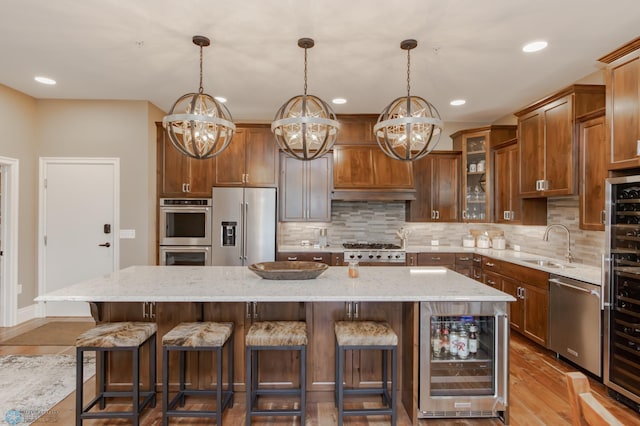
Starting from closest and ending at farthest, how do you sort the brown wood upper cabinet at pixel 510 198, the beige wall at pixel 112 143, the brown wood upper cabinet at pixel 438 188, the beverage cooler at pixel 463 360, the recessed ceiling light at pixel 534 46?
the beverage cooler at pixel 463 360, the recessed ceiling light at pixel 534 46, the brown wood upper cabinet at pixel 510 198, the beige wall at pixel 112 143, the brown wood upper cabinet at pixel 438 188

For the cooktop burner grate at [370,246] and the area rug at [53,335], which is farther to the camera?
the cooktop burner grate at [370,246]

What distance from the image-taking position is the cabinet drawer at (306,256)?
15.5ft

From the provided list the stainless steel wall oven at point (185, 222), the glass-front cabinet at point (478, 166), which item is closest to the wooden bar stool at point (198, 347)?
the stainless steel wall oven at point (185, 222)

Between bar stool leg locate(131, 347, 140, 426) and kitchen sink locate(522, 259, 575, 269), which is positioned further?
kitchen sink locate(522, 259, 575, 269)

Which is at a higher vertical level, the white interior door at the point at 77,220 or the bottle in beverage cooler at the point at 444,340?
the white interior door at the point at 77,220

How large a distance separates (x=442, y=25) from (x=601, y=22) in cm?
118

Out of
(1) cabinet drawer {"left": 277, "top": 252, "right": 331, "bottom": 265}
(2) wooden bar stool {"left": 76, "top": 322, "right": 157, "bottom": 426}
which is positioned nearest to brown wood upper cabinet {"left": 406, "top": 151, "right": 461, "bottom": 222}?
(1) cabinet drawer {"left": 277, "top": 252, "right": 331, "bottom": 265}

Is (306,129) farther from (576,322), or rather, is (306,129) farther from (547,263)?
(547,263)

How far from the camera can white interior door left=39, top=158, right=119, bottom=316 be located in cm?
455

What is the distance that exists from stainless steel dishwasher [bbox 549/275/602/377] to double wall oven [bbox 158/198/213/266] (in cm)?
398

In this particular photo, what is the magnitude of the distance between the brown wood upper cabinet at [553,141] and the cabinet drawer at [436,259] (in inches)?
49.9

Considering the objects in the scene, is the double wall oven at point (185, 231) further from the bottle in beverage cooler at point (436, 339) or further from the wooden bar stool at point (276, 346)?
the bottle in beverage cooler at point (436, 339)

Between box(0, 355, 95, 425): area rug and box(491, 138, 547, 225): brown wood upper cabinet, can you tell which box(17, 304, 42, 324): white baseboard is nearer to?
box(0, 355, 95, 425): area rug

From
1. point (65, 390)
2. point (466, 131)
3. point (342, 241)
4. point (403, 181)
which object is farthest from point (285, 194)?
point (65, 390)
